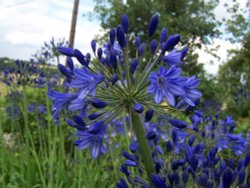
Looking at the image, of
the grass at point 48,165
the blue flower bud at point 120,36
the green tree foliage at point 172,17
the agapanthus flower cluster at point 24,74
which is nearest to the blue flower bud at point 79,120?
the blue flower bud at point 120,36

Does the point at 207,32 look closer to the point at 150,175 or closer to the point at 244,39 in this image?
the point at 244,39

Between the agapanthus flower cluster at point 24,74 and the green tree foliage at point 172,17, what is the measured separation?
815 inches

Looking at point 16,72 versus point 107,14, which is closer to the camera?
point 16,72

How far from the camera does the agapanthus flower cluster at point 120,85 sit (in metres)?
1.62

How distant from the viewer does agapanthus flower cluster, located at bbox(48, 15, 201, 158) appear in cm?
162

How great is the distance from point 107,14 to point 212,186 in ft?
83.9

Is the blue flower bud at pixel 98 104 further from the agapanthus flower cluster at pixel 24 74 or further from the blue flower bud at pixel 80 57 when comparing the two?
the agapanthus flower cluster at pixel 24 74

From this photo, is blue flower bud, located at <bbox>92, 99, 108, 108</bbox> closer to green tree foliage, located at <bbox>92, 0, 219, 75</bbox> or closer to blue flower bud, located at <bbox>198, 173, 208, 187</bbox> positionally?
blue flower bud, located at <bbox>198, 173, 208, 187</bbox>

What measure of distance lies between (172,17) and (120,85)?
25.0m

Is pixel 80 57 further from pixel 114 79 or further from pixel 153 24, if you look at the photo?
pixel 153 24

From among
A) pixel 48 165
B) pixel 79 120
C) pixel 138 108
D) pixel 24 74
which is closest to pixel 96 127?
pixel 79 120

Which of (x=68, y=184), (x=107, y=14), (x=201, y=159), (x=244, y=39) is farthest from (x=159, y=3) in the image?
(x=201, y=159)

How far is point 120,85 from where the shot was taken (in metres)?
1.71

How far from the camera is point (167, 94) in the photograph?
1626 millimetres
